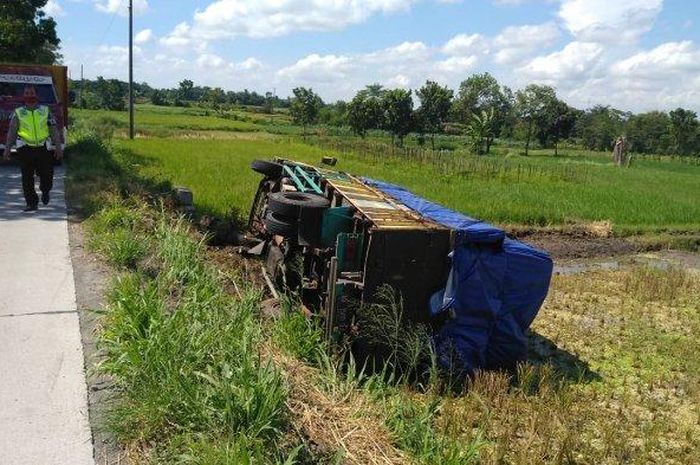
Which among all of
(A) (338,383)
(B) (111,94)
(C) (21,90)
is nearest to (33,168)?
(A) (338,383)

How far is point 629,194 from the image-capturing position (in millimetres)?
20719

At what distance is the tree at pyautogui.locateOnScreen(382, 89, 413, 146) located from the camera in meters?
50.1

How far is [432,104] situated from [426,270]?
159ft

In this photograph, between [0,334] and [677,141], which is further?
[677,141]

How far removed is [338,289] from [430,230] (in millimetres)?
1046

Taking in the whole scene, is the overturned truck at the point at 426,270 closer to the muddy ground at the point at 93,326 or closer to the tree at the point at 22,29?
the muddy ground at the point at 93,326

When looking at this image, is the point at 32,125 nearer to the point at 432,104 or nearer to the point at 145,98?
the point at 432,104

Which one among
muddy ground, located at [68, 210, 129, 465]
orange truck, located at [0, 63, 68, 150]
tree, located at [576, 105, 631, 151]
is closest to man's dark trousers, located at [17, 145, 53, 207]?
muddy ground, located at [68, 210, 129, 465]

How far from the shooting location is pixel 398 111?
165ft

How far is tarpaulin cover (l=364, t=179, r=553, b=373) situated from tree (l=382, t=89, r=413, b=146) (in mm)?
44879

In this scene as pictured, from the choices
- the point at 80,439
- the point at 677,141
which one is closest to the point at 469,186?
the point at 80,439

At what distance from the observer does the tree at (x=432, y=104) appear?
5216 cm

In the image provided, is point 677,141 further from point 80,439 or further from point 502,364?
point 80,439

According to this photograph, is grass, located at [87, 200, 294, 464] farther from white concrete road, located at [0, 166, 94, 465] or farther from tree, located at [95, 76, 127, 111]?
tree, located at [95, 76, 127, 111]
